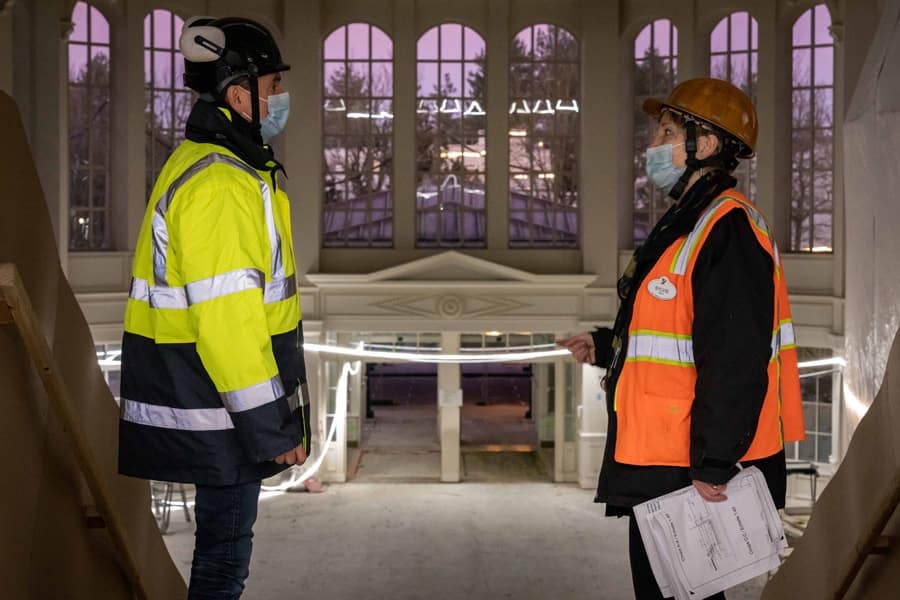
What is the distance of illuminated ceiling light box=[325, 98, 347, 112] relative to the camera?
59.9 ft

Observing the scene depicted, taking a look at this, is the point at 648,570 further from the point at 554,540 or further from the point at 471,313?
the point at 471,313

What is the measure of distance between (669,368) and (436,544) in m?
11.3

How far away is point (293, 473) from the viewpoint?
18297mm

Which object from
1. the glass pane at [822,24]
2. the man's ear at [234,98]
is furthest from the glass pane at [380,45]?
the man's ear at [234,98]

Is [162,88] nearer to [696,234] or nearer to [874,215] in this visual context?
[874,215]

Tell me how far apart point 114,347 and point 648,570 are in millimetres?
14539

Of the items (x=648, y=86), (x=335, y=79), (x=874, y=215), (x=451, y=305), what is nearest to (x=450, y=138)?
(x=335, y=79)

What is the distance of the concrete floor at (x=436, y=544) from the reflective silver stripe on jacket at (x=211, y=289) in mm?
8076

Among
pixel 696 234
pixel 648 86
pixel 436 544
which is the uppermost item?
pixel 648 86

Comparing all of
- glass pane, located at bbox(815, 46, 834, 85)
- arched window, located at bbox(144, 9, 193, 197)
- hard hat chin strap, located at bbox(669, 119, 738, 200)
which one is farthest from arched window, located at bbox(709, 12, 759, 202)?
hard hat chin strap, located at bbox(669, 119, 738, 200)

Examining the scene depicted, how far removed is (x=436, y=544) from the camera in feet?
48.4

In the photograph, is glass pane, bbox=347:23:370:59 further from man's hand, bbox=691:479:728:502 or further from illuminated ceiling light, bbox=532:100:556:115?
man's hand, bbox=691:479:728:502

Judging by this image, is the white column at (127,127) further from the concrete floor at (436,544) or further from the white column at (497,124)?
the white column at (497,124)

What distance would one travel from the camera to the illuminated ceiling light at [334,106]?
18.3m
